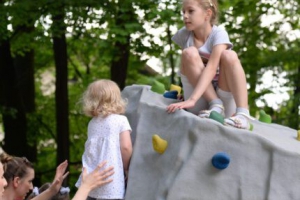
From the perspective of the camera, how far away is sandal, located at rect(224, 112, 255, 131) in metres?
4.32

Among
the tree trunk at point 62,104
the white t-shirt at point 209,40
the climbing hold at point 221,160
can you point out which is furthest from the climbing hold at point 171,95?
the tree trunk at point 62,104

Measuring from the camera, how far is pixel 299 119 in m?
10.9

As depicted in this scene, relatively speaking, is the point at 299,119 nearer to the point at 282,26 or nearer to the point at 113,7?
the point at 282,26

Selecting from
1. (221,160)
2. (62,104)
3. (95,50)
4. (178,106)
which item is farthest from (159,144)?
(95,50)

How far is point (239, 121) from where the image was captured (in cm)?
438

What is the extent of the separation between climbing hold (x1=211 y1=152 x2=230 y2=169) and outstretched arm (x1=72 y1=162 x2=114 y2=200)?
26.6 inches

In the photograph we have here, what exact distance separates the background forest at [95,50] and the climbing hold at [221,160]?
168 inches

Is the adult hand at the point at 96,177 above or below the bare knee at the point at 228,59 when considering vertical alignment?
below

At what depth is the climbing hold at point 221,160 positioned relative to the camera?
3975 millimetres

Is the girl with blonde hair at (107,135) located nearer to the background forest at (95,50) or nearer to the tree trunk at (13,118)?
the background forest at (95,50)

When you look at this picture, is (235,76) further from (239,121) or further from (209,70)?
(239,121)

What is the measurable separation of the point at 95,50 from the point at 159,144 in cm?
709

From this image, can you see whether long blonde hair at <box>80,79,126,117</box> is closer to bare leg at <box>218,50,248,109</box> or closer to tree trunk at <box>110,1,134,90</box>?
bare leg at <box>218,50,248,109</box>

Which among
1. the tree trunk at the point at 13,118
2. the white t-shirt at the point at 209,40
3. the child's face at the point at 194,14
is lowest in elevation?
the tree trunk at the point at 13,118
